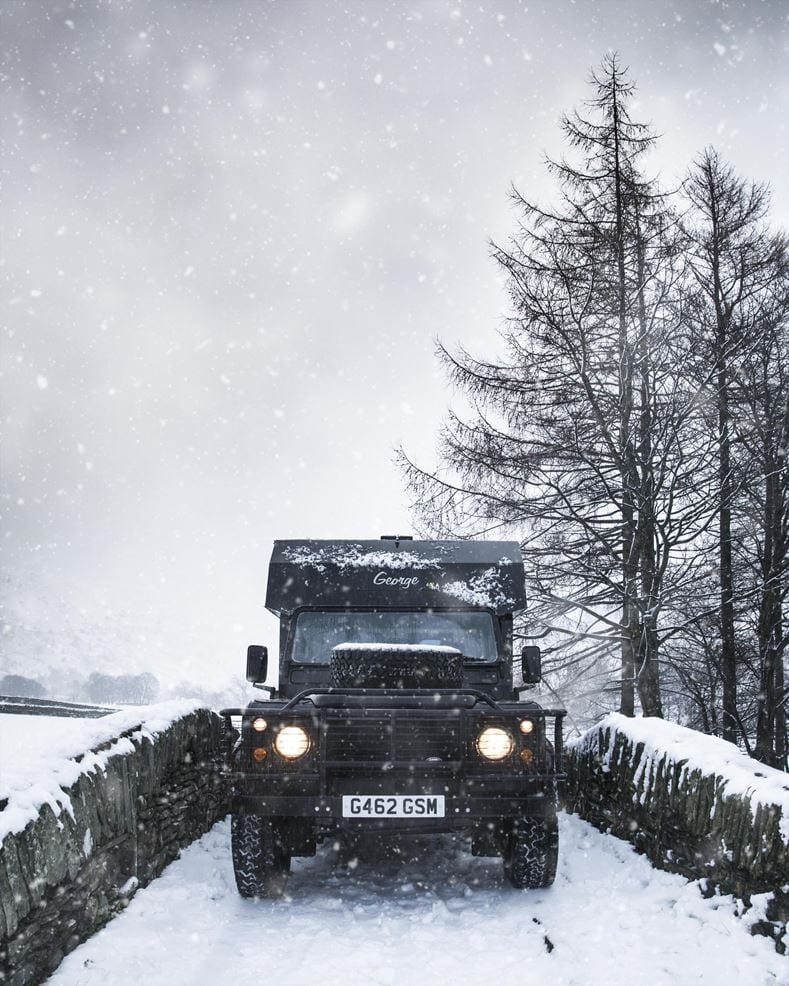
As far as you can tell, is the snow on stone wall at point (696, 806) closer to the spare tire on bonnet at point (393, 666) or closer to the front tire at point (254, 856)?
the spare tire on bonnet at point (393, 666)

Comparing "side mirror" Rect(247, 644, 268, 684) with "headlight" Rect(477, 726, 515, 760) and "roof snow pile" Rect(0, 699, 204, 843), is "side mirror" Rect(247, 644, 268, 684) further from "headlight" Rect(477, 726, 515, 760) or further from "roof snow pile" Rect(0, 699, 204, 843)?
"headlight" Rect(477, 726, 515, 760)

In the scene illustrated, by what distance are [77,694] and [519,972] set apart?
125 metres

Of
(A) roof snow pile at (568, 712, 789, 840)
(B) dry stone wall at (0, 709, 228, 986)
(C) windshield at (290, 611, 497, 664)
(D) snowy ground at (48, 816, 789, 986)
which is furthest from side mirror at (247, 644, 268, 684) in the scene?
(A) roof snow pile at (568, 712, 789, 840)

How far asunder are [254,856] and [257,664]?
2.30 metres

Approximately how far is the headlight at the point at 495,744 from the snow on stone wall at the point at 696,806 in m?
1.21

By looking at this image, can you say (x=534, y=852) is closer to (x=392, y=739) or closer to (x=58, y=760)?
(x=392, y=739)

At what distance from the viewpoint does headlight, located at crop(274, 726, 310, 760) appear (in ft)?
18.0

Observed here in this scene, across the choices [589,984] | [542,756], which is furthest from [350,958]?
[542,756]

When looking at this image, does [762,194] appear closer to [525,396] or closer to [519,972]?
[525,396]

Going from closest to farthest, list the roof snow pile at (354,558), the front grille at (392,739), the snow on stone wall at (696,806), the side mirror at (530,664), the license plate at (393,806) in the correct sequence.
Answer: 1. the snow on stone wall at (696,806)
2. the license plate at (393,806)
3. the front grille at (392,739)
4. the side mirror at (530,664)
5. the roof snow pile at (354,558)

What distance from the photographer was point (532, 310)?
12305mm

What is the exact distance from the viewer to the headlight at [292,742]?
18.0 feet

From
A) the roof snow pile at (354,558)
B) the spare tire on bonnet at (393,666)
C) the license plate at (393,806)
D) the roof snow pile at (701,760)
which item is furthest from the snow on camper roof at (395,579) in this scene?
the license plate at (393,806)

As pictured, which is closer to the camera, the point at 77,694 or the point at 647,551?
the point at 647,551
